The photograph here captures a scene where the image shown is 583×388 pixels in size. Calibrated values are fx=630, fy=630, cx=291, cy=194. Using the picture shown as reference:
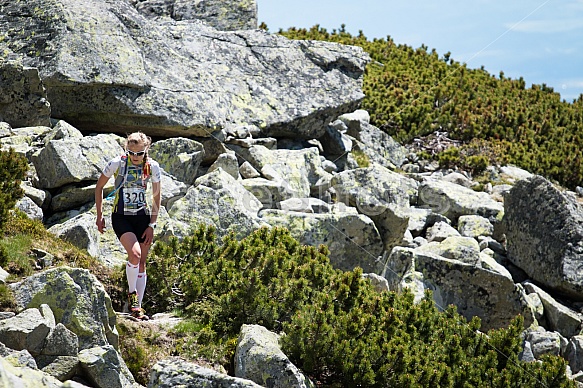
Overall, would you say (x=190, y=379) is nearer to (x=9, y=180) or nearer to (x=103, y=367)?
(x=103, y=367)

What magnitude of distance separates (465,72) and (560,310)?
20.7 m

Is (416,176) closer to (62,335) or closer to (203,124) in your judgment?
(203,124)

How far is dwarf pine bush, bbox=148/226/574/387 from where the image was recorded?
8.05 metres

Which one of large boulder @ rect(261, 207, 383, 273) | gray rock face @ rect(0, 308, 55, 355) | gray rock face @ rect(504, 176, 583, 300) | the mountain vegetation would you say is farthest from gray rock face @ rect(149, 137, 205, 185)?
the mountain vegetation

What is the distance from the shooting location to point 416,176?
20.9m

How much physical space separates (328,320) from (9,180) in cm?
554

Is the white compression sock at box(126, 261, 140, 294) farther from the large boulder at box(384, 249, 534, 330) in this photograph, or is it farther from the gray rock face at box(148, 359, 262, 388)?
the large boulder at box(384, 249, 534, 330)

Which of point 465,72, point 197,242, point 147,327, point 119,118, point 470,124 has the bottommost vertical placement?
point 147,327

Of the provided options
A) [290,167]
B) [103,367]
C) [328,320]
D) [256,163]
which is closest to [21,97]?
[256,163]

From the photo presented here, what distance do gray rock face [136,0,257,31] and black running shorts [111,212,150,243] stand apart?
13170 millimetres

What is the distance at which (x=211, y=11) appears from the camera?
20.6 metres

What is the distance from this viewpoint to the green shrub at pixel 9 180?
897cm

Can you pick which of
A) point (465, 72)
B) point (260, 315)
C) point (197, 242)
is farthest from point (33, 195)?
point (465, 72)

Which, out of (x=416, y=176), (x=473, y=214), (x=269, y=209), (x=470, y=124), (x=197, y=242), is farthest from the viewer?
(x=470, y=124)
